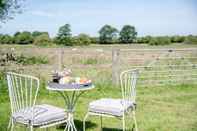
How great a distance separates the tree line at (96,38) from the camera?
12.9 meters

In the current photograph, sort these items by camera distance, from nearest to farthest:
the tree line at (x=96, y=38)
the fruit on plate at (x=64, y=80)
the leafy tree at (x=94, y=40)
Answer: the fruit on plate at (x=64, y=80) < the tree line at (x=96, y=38) < the leafy tree at (x=94, y=40)

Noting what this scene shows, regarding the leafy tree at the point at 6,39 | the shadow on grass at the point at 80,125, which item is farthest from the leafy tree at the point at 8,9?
the shadow on grass at the point at 80,125

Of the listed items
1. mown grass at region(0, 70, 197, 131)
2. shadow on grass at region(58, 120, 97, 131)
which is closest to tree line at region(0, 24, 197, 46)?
mown grass at region(0, 70, 197, 131)

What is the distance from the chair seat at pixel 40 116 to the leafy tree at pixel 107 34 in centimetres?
1020

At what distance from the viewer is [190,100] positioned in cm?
690

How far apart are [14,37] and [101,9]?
13.4 ft

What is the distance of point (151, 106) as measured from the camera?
20.9 feet

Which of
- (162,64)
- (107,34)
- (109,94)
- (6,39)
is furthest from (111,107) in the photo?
(107,34)

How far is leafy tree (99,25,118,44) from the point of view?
1414cm

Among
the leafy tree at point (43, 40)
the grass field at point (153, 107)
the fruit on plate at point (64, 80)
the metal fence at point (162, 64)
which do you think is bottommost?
the grass field at point (153, 107)

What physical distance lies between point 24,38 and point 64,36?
1.72 metres

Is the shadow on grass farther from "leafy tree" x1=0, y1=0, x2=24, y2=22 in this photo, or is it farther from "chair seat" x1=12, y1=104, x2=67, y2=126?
"leafy tree" x1=0, y1=0, x2=24, y2=22

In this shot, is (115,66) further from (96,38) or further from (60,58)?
(96,38)

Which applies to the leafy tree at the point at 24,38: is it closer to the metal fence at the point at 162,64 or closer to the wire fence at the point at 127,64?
the wire fence at the point at 127,64
